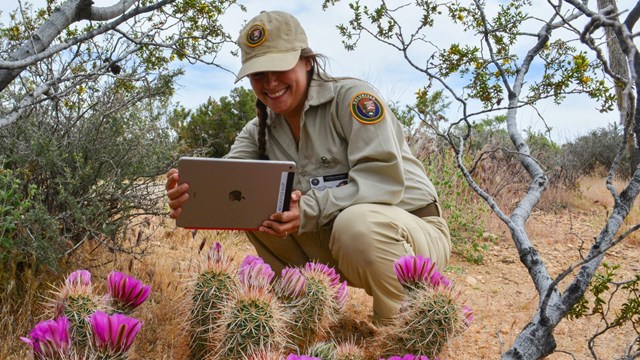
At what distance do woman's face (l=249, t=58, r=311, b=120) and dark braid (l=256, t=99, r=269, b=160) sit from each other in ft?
0.62

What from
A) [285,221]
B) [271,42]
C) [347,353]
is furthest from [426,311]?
[271,42]

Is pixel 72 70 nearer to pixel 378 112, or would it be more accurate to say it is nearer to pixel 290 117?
pixel 290 117

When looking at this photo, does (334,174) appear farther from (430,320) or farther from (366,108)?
(430,320)

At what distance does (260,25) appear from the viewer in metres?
2.66

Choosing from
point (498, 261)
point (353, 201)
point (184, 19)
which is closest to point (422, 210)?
point (353, 201)

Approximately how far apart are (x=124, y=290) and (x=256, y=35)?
1.28m

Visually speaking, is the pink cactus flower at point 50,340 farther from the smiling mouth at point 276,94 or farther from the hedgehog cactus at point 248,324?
the smiling mouth at point 276,94

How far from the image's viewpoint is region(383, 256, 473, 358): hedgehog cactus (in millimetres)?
1845

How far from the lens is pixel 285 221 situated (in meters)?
2.50

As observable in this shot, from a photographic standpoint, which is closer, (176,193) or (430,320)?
(430,320)

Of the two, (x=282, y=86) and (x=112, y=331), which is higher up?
(x=282, y=86)

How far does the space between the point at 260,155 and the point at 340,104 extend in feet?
1.65

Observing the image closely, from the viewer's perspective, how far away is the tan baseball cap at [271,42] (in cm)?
253

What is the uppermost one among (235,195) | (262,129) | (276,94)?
(276,94)
